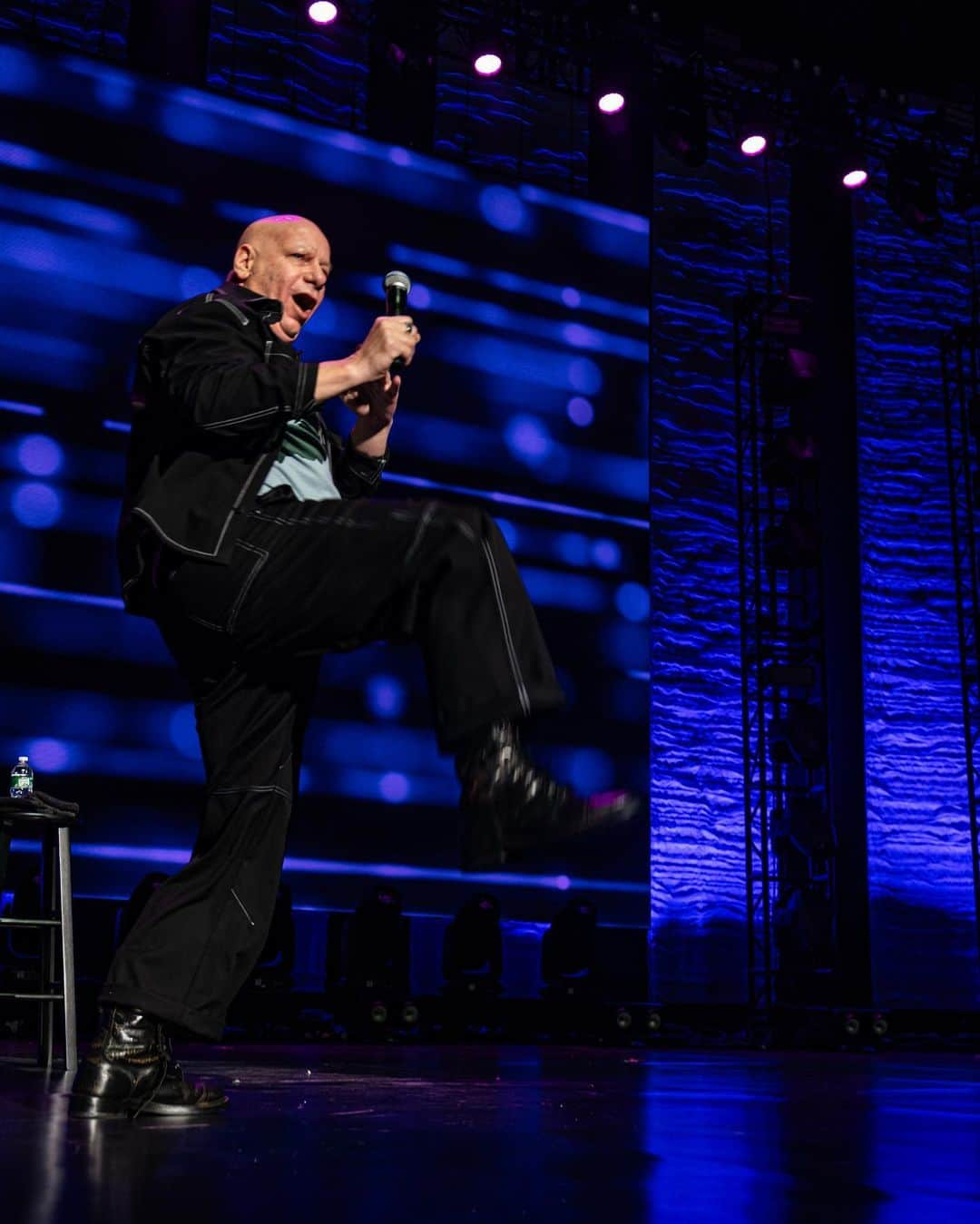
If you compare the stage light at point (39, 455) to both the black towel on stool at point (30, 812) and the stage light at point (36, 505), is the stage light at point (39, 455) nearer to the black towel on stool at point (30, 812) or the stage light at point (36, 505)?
the stage light at point (36, 505)

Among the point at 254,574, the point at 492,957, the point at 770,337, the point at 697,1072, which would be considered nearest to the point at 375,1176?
the point at 254,574

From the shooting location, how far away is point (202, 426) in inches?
67.9

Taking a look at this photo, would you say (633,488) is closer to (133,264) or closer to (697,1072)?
(133,264)

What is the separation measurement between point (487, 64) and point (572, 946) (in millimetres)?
4483

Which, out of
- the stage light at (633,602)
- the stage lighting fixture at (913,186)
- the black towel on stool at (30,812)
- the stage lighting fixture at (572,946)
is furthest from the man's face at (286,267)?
the stage lighting fixture at (913,186)

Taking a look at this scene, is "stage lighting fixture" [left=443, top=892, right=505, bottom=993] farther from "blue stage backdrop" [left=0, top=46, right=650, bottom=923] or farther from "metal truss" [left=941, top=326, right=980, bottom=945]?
"metal truss" [left=941, top=326, right=980, bottom=945]

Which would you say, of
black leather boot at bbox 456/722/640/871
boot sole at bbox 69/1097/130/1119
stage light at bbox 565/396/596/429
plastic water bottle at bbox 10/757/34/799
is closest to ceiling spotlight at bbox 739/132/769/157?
stage light at bbox 565/396/596/429

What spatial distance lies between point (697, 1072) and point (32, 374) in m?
4.18

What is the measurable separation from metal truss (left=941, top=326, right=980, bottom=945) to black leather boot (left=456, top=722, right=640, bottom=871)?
5856 mm

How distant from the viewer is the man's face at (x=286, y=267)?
2047mm

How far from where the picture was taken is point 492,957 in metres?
5.89

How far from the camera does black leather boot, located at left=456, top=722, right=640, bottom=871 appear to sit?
156 centimetres

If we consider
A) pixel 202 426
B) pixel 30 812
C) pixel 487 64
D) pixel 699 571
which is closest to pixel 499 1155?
pixel 202 426

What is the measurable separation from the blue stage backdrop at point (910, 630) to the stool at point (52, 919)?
5.27 meters
